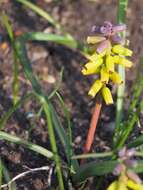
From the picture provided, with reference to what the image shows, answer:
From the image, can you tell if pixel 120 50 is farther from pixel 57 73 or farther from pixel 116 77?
pixel 57 73

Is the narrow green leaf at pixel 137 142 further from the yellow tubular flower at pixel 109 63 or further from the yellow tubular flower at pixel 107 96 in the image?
the yellow tubular flower at pixel 109 63

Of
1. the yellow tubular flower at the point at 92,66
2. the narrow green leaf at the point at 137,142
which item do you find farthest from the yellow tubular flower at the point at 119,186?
the yellow tubular flower at the point at 92,66

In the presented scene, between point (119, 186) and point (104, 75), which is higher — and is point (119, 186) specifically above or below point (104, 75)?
below

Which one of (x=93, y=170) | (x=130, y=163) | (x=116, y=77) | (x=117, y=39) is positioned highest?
(x=117, y=39)

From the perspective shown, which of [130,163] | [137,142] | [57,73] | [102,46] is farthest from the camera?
[57,73]

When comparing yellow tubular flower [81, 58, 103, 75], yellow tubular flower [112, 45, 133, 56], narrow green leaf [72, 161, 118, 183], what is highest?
yellow tubular flower [112, 45, 133, 56]

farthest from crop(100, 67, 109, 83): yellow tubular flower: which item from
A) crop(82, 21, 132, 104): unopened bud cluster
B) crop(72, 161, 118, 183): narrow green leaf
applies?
crop(72, 161, 118, 183): narrow green leaf

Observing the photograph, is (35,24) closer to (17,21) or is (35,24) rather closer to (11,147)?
(17,21)

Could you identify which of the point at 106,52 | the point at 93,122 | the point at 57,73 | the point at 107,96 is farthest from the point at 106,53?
the point at 57,73

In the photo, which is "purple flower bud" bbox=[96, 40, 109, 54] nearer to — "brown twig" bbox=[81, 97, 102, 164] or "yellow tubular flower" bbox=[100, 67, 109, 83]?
"yellow tubular flower" bbox=[100, 67, 109, 83]
